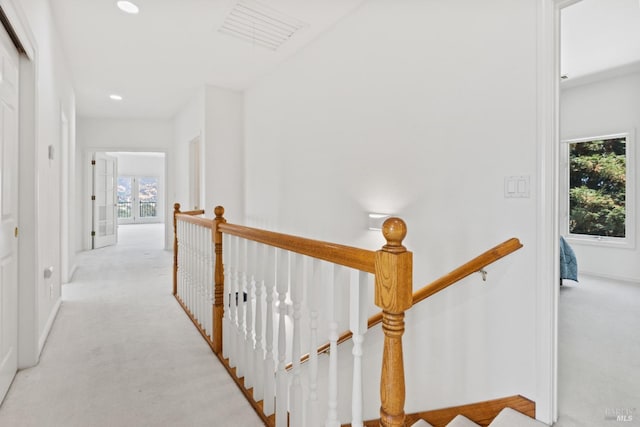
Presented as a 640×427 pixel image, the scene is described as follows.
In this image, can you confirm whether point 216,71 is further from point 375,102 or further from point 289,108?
point 375,102

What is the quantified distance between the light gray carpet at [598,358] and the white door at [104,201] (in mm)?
7609

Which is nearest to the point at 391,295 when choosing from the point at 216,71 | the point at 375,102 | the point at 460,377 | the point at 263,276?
the point at 263,276

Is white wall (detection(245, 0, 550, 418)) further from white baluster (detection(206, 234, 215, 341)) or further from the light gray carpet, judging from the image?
white baluster (detection(206, 234, 215, 341))

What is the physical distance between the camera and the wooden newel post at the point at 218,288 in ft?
7.20

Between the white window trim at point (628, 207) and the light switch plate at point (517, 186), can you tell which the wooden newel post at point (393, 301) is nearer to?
the light switch plate at point (517, 186)

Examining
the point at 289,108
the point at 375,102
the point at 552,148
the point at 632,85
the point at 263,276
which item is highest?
the point at 632,85

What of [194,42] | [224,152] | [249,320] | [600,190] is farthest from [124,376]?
[600,190]

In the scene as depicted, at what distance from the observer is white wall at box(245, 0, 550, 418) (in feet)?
5.83

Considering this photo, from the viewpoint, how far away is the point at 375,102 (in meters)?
2.72

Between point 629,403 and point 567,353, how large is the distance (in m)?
0.58

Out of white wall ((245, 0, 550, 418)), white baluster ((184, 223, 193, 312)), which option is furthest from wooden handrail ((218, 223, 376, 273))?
white baluster ((184, 223, 193, 312))

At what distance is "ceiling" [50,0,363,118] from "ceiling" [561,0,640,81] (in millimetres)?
2028

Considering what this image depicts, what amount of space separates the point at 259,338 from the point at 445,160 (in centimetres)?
153

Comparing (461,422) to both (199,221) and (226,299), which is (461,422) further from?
(199,221)
